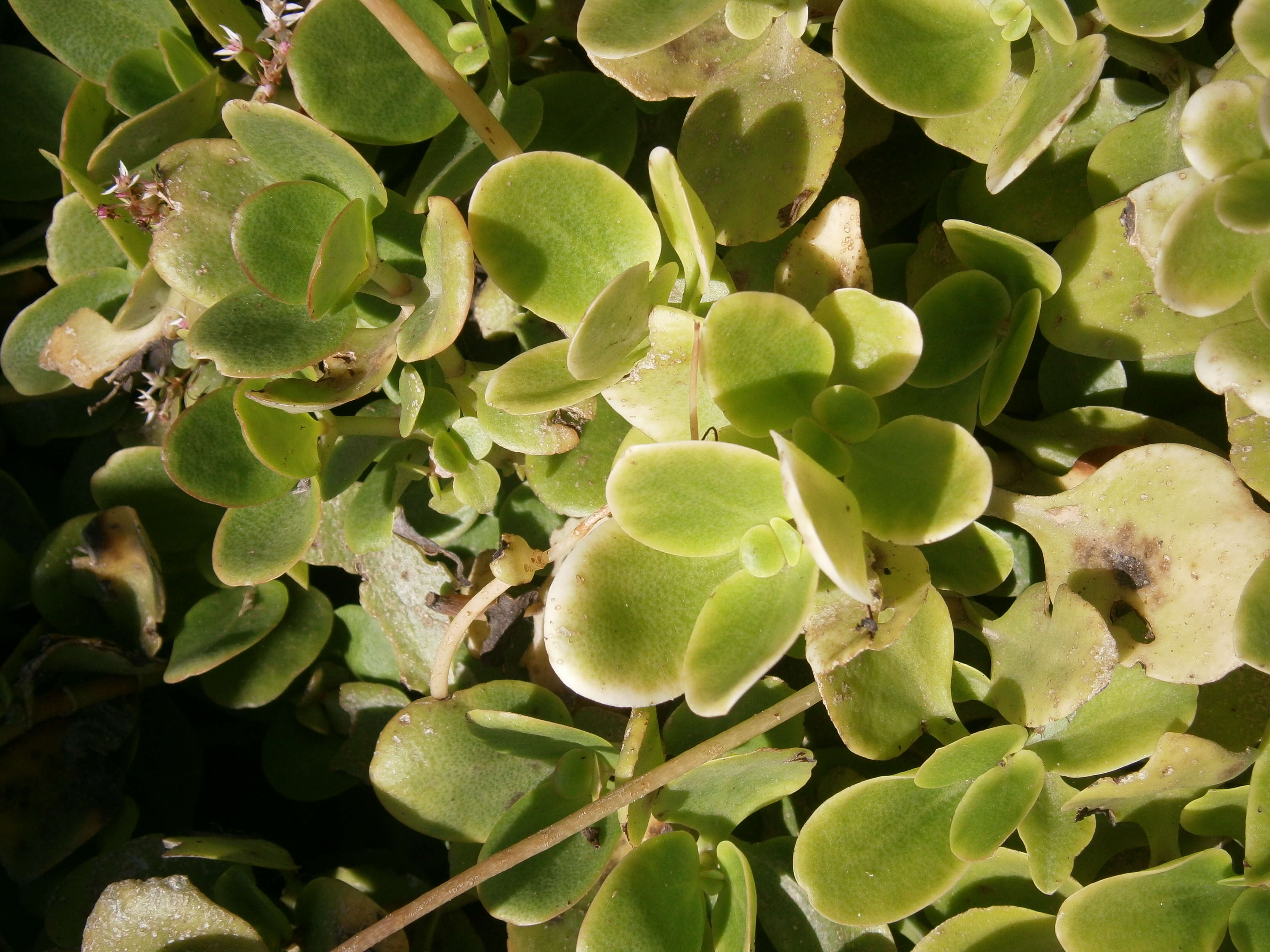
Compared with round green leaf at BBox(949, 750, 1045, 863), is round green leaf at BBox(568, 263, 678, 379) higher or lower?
higher

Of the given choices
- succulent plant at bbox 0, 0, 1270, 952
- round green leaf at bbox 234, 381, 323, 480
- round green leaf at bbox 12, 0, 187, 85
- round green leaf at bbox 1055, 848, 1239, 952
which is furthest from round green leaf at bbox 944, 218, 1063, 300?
round green leaf at bbox 12, 0, 187, 85

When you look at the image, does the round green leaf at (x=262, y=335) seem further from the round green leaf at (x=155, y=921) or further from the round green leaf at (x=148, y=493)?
the round green leaf at (x=155, y=921)

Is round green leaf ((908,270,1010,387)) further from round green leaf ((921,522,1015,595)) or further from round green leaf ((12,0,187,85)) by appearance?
round green leaf ((12,0,187,85))

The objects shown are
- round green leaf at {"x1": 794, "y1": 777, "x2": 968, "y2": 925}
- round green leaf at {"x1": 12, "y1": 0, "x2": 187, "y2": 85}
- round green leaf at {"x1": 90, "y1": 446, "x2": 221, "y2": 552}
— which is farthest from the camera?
round green leaf at {"x1": 90, "y1": 446, "x2": 221, "y2": 552}

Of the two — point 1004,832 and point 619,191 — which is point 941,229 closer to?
point 619,191

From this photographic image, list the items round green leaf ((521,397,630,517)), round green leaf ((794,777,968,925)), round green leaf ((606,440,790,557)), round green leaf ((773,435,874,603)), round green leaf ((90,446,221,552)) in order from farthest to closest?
round green leaf ((90,446,221,552)) → round green leaf ((521,397,630,517)) → round green leaf ((794,777,968,925)) → round green leaf ((606,440,790,557)) → round green leaf ((773,435,874,603))

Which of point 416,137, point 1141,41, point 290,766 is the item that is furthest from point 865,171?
point 290,766
